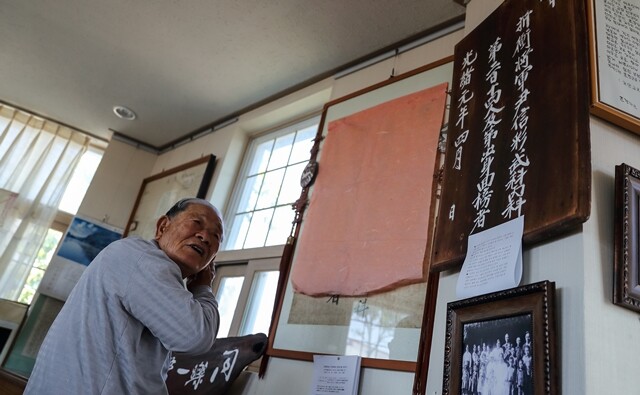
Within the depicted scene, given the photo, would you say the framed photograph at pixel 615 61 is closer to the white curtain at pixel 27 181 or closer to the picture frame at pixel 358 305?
the picture frame at pixel 358 305

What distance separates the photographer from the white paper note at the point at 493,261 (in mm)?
905

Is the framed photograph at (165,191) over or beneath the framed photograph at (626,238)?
over

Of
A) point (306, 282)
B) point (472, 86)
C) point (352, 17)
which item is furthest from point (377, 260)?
point (352, 17)

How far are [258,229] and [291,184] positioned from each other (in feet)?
1.17

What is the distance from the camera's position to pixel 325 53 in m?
2.53

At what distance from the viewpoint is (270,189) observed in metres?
2.84

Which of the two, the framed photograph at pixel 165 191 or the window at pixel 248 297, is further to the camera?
the framed photograph at pixel 165 191

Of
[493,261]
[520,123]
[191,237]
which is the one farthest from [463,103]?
[191,237]

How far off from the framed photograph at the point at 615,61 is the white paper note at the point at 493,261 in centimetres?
30

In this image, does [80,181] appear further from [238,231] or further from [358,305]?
[358,305]

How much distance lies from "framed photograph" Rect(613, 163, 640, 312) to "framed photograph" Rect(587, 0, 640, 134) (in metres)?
0.13

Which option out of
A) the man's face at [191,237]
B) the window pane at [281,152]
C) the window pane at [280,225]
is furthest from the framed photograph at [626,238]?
the window pane at [281,152]

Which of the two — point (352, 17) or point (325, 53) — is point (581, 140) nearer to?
point (352, 17)

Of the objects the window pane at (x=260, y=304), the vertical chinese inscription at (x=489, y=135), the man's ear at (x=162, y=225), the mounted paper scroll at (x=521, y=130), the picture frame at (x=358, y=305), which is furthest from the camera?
the window pane at (x=260, y=304)
